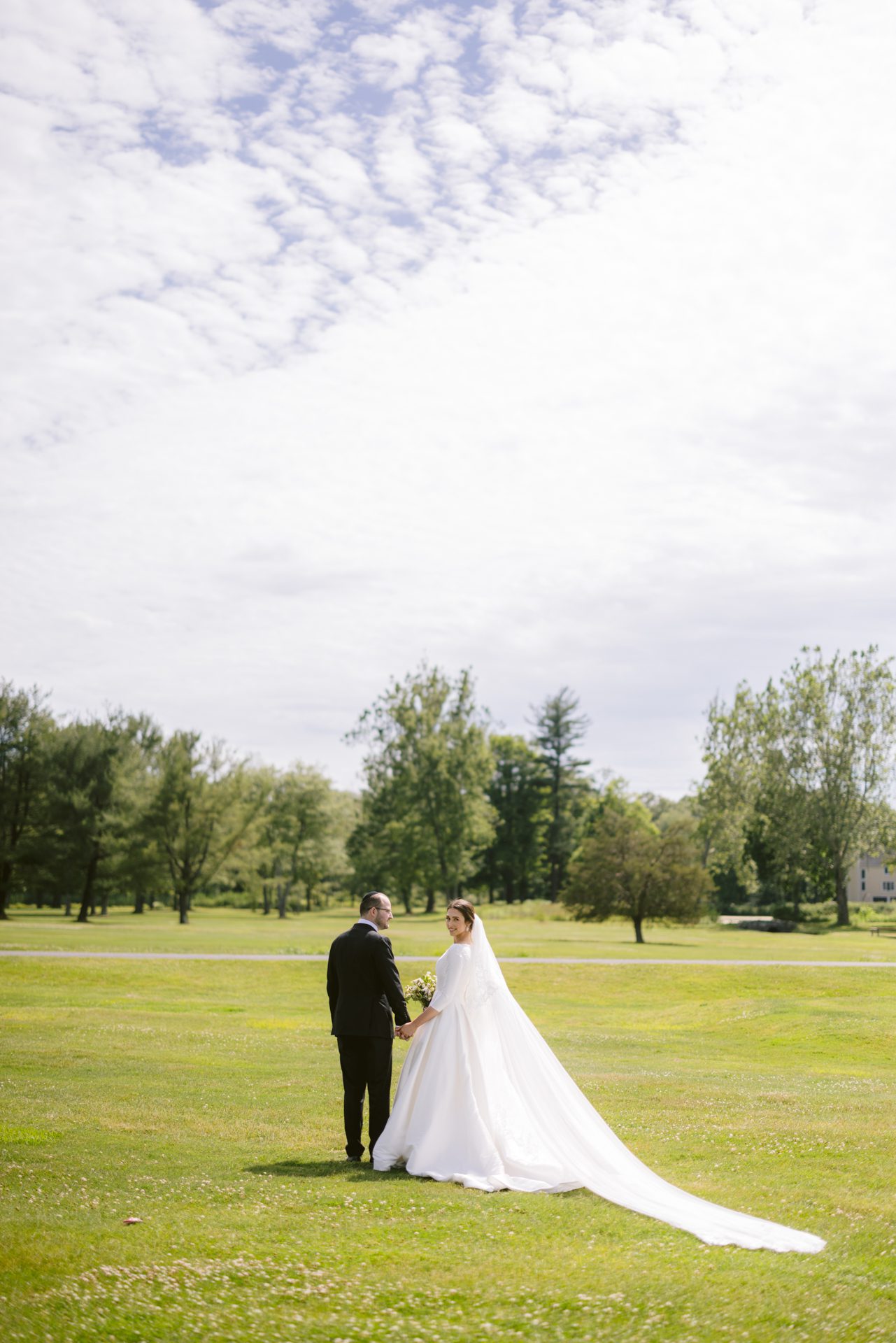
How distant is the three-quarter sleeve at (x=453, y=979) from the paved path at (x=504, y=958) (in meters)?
23.6

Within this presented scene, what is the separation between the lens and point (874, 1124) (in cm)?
1236

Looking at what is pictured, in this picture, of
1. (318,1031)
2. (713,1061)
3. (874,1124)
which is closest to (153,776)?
(318,1031)

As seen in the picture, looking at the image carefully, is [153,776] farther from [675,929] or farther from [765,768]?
[765,768]

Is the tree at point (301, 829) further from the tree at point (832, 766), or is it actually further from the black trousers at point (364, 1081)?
the black trousers at point (364, 1081)

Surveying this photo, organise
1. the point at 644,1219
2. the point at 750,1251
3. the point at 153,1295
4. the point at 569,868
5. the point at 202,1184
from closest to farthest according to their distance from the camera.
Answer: the point at 153,1295 < the point at 750,1251 < the point at 644,1219 < the point at 202,1184 < the point at 569,868

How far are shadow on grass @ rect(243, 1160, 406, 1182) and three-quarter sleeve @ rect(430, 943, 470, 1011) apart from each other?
1.39m

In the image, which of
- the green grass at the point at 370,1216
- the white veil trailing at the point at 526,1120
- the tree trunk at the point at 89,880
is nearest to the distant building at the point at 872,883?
the tree trunk at the point at 89,880

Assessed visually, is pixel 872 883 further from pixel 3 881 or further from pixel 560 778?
pixel 3 881

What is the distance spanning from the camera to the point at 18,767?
5653 centimetres

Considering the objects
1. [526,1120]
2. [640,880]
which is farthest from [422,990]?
[640,880]

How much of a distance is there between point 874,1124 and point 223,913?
7685 cm

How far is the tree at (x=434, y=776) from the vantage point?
72125 mm

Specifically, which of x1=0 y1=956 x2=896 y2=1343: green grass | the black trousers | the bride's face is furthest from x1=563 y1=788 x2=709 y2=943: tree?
the bride's face

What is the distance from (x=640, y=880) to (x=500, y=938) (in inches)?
252
